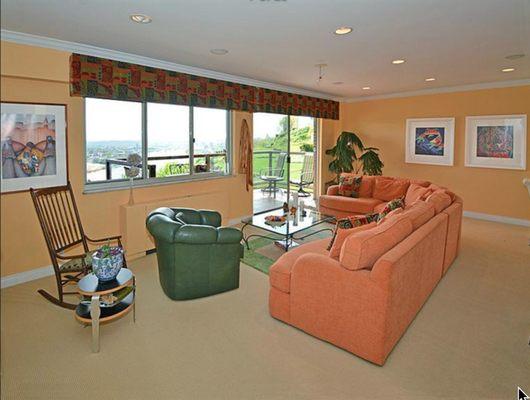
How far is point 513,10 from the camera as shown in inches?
111

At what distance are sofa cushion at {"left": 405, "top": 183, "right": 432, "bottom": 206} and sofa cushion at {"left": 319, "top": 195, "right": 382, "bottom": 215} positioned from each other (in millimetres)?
558

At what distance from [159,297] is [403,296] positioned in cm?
215

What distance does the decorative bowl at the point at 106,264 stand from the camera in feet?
8.72

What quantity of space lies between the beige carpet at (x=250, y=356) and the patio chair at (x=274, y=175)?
12.0ft

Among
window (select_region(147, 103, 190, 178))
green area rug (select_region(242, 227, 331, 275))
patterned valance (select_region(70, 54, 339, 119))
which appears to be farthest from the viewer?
window (select_region(147, 103, 190, 178))

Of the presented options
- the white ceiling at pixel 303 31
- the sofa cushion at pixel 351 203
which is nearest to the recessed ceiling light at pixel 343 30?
the white ceiling at pixel 303 31

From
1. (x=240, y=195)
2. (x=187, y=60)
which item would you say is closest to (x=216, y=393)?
(x=187, y=60)

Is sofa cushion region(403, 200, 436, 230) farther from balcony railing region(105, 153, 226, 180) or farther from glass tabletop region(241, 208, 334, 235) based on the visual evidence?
balcony railing region(105, 153, 226, 180)

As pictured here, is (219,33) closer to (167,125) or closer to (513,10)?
(167,125)

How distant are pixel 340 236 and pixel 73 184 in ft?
9.88

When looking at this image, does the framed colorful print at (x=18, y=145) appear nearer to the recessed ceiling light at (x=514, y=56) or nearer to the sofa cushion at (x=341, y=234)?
the sofa cushion at (x=341, y=234)

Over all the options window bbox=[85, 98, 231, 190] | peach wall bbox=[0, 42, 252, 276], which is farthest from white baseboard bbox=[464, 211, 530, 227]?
window bbox=[85, 98, 231, 190]

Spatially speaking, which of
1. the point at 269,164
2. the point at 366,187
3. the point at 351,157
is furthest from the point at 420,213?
the point at 351,157

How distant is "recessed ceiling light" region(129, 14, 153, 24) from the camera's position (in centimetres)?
294
